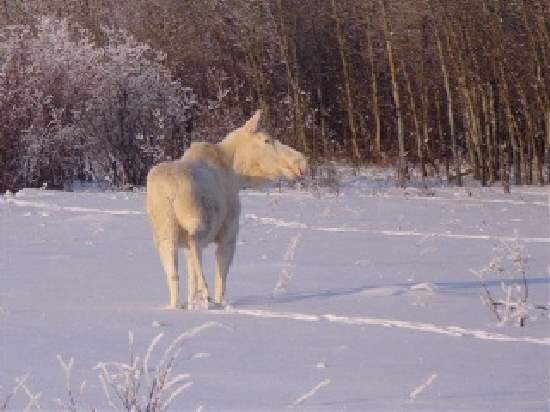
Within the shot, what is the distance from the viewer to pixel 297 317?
8.78 m

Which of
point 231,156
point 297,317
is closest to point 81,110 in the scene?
point 231,156

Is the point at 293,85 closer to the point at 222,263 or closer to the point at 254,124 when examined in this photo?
the point at 254,124

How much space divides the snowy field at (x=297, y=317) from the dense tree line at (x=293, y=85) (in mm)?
13673

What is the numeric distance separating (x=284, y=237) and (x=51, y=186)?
64.9 feet

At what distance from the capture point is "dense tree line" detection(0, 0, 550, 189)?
1288 inches

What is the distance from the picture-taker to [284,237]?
1589cm

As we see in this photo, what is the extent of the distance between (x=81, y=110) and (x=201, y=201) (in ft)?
89.2

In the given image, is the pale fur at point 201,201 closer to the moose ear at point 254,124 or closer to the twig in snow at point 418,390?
the moose ear at point 254,124

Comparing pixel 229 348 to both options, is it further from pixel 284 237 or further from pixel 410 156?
pixel 410 156

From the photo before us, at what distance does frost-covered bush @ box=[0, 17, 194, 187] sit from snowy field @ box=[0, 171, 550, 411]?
16012 mm

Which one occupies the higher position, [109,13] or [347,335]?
[109,13]

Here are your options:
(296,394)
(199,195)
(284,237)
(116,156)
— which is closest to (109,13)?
(116,156)

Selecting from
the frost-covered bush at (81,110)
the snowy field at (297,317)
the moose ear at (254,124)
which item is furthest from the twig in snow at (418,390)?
the frost-covered bush at (81,110)

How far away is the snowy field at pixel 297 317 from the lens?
580 centimetres
